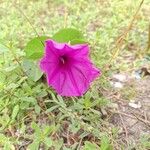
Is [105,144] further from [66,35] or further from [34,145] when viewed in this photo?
[66,35]

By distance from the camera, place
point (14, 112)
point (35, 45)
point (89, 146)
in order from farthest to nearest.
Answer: point (35, 45) < point (14, 112) < point (89, 146)

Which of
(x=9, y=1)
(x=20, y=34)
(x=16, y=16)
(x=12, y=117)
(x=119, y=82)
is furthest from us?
(x=9, y=1)

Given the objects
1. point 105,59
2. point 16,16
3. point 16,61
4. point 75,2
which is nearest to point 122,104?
point 105,59

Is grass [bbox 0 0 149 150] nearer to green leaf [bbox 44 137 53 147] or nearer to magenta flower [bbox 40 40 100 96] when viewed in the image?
green leaf [bbox 44 137 53 147]

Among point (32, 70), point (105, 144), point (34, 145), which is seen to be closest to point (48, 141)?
point (34, 145)

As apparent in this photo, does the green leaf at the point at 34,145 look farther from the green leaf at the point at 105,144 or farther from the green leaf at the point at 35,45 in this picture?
the green leaf at the point at 35,45

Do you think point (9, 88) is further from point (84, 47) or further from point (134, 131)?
point (134, 131)

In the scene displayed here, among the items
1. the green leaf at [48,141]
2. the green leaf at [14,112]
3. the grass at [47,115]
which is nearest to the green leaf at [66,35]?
the grass at [47,115]
